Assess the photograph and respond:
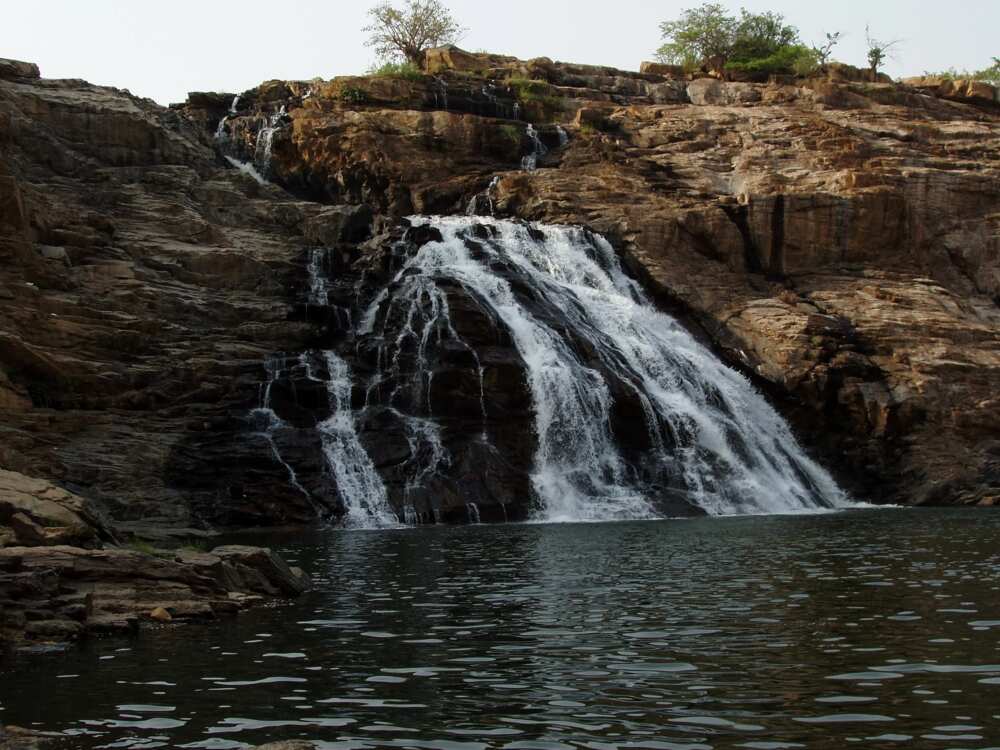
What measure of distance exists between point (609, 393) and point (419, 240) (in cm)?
1094

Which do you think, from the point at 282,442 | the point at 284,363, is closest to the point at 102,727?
the point at 282,442

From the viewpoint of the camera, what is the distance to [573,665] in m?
10.9

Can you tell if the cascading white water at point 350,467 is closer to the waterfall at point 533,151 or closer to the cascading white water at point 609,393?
the cascading white water at point 609,393

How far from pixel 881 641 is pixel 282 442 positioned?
2261cm

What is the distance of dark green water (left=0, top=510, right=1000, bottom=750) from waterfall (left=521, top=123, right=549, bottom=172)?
115ft

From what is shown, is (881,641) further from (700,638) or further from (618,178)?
(618,178)

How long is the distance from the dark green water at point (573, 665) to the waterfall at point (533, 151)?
35031 millimetres

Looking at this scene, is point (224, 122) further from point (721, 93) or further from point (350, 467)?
point (350, 467)

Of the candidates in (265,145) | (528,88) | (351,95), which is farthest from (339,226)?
(528,88)

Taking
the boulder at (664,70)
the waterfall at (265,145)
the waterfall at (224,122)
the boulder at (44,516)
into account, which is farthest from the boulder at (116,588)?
the boulder at (664,70)

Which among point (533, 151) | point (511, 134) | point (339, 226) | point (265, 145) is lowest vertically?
point (339, 226)

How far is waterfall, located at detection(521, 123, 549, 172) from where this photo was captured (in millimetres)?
51625

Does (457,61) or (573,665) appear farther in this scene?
(457,61)

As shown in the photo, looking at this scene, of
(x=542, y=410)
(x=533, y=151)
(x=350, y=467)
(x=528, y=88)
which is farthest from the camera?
(x=528, y=88)
